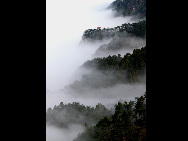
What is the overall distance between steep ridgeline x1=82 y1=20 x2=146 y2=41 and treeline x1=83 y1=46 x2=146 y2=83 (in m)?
23.0

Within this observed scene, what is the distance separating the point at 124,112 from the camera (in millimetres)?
44875

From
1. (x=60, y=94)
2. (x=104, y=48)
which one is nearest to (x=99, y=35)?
(x=104, y=48)

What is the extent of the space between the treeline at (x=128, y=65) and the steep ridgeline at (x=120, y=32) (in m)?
23.0

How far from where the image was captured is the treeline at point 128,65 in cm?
6950

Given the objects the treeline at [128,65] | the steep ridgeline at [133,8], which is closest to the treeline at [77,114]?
the treeline at [128,65]

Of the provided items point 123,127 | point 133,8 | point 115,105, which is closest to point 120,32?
point 133,8

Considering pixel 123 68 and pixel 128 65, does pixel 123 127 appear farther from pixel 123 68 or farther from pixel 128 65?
pixel 123 68

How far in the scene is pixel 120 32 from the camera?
399 feet

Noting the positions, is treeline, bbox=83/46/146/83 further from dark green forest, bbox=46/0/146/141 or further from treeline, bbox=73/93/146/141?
treeline, bbox=73/93/146/141
